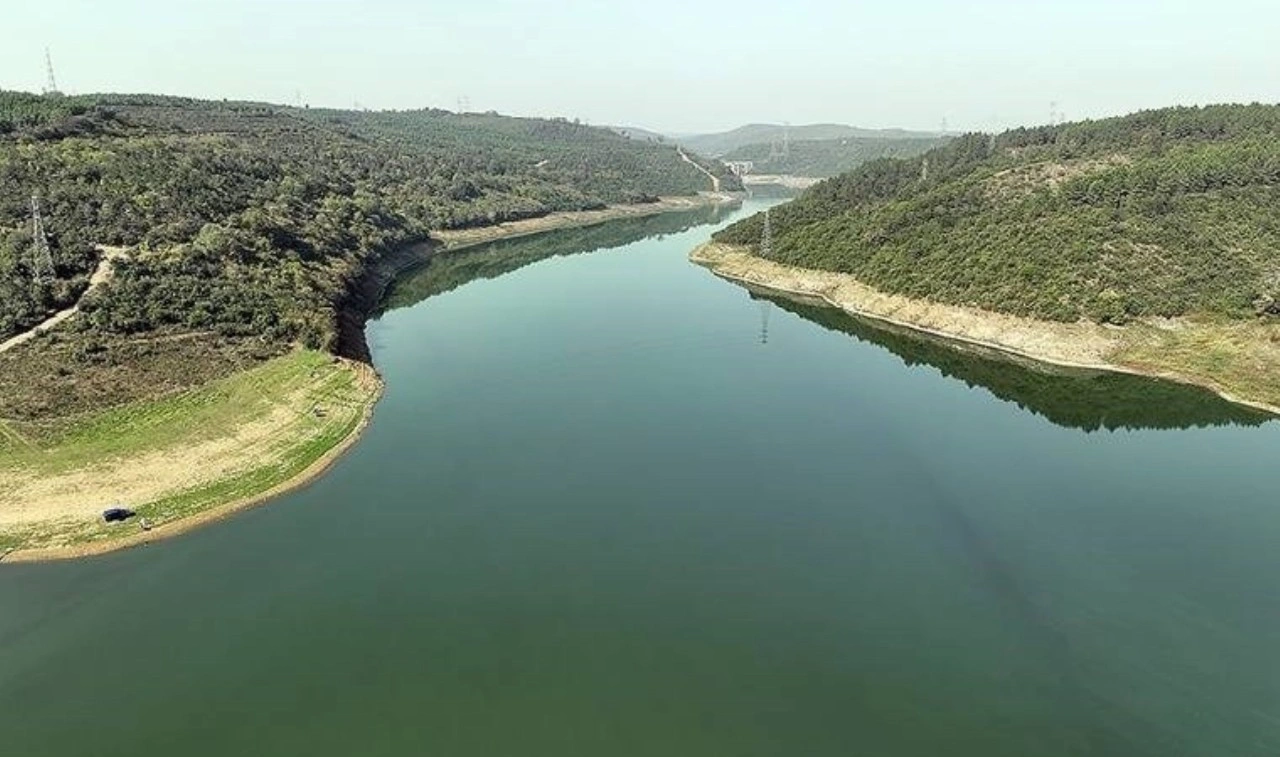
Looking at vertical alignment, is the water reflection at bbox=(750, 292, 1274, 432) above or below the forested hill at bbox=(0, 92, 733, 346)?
below

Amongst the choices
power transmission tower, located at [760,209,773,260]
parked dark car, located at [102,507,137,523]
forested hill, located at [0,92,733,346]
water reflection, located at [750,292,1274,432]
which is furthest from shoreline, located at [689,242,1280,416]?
parked dark car, located at [102,507,137,523]

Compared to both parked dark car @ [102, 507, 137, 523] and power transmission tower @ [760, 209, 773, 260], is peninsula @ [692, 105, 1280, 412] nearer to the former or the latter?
power transmission tower @ [760, 209, 773, 260]

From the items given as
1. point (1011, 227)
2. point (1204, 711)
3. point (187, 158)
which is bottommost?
point (1204, 711)

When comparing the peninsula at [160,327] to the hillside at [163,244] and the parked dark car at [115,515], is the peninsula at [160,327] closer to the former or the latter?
the hillside at [163,244]

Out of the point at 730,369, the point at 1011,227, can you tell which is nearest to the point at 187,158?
the point at 730,369

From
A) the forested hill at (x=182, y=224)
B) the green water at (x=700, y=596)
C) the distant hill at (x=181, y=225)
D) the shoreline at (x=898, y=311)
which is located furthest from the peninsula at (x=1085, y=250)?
the forested hill at (x=182, y=224)

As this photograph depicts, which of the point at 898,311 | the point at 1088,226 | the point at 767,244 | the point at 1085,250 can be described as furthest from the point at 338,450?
the point at 767,244

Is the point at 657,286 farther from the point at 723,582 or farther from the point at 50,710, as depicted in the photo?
the point at 50,710
